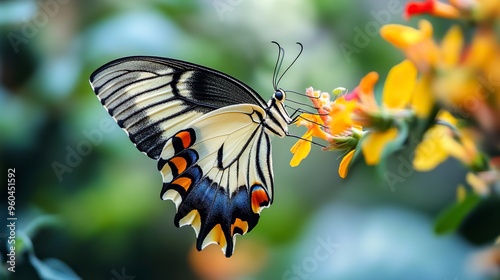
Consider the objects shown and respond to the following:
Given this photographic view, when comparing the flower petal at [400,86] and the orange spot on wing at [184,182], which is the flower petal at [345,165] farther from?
the orange spot on wing at [184,182]

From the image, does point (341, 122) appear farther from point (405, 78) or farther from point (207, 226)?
point (207, 226)

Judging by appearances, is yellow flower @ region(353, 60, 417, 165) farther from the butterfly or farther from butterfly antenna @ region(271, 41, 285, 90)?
butterfly antenna @ region(271, 41, 285, 90)

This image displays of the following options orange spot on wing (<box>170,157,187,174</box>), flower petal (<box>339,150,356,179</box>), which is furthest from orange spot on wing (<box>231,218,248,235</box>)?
flower petal (<box>339,150,356,179</box>)

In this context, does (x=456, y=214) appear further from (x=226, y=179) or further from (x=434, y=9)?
(x=226, y=179)

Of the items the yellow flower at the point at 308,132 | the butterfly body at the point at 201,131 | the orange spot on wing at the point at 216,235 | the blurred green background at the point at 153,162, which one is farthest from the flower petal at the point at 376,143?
the blurred green background at the point at 153,162

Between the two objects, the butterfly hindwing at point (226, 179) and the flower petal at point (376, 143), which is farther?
the butterfly hindwing at point (226, 179)

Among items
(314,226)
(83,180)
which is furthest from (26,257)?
(314,226)

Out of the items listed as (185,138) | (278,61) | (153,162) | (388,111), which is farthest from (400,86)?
(153,162)

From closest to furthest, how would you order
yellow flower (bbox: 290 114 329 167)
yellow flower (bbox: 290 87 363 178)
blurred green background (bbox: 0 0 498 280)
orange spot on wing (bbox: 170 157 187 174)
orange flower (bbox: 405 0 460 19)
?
orange flower (bbox: 405 0 460 19) → yellow flower (bbox: 290 87 363 178) → yellow flower (bbox: 290 114 329 167) → orange spot on wing (bbox: 170 157 187 174) → blurred green background (bbox: 0 0 498 280)
